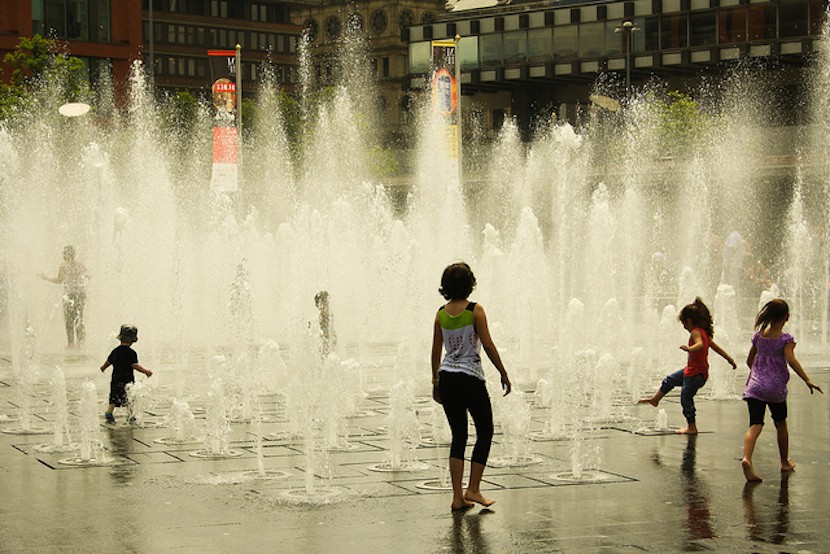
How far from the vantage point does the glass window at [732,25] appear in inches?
2564

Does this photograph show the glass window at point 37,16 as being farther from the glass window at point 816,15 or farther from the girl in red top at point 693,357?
the girl in red top at point 693,357

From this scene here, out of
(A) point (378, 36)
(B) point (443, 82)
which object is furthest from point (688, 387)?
(A) point (378, 36)

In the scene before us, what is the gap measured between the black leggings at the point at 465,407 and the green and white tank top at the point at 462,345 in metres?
0.04

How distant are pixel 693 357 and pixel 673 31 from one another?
57536 mm

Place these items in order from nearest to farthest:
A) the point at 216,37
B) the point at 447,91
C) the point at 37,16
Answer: the point at 447,91 < the point at 37,16 < the point at 216,37

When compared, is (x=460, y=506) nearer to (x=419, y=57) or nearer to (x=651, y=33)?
(x=651, y=33)

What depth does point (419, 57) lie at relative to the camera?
80.6 metres

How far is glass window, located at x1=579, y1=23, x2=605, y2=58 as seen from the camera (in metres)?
70.0

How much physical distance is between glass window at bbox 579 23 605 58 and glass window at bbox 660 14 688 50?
3393mm

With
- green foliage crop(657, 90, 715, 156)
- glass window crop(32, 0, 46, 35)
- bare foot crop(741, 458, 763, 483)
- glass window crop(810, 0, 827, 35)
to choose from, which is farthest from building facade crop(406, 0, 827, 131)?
bare foot crop(741, 458, 763, 483)

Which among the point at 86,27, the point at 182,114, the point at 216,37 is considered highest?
the point at 216,37

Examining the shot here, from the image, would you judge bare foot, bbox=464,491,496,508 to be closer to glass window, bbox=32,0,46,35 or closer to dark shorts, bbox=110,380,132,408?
dark shorts, bbox=110,380,132,408

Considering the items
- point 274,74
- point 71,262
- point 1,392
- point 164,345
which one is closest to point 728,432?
point 1,392

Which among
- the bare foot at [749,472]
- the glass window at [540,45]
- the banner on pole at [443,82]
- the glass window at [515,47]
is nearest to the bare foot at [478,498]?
the bare foot at [749,472]
